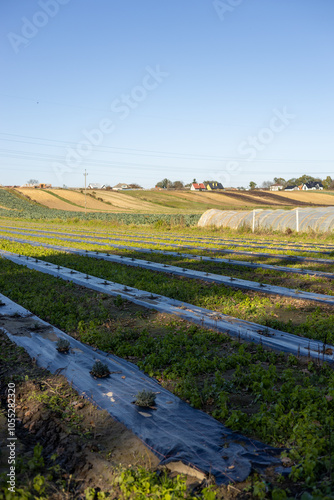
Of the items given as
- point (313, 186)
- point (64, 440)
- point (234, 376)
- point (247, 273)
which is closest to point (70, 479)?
→ point (64, 440)

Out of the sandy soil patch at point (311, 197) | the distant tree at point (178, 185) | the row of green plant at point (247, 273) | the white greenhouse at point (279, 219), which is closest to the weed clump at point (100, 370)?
the row of green plant at point (247, 273)

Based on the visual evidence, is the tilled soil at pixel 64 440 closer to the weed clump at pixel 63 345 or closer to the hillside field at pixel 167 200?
the weed clump at pixel 63 345

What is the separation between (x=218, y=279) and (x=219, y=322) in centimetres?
380

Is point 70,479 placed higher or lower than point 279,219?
lower

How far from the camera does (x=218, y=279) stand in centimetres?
1052

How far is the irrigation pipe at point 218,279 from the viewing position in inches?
338

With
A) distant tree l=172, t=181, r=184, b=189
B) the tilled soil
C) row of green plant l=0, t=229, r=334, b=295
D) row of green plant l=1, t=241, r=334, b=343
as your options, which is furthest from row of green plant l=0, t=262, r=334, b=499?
distant tree l=172, t=181, r=184, b=189

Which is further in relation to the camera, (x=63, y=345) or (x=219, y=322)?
(x=219, y=322)

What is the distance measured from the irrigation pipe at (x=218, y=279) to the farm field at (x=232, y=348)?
0.22m

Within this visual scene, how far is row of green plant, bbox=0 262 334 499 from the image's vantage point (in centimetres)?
328

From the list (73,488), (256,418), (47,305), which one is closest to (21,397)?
(73,488)

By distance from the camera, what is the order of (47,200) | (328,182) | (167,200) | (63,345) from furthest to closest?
(328,182), (167,200), (47,200), (63,345)

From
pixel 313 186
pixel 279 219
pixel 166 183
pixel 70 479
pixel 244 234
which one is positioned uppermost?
pixel 166 183

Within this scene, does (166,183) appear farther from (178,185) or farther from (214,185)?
(214,185)
